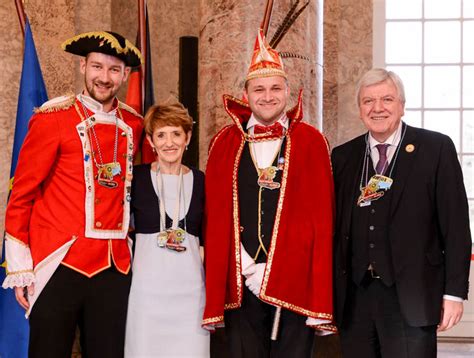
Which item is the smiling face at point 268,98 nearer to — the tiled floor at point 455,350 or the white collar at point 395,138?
the white collar at point 395,138

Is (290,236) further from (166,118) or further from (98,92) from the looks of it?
(98,92)

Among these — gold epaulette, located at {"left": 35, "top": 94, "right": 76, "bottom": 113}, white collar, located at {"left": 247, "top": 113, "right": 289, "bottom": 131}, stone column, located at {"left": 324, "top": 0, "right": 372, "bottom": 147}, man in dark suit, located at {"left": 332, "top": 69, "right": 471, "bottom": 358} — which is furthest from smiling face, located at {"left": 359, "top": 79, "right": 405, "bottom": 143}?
stone column, located at {"left": 324, "top": 0, "right": 372, "bottom": 147}

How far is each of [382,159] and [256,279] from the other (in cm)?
63

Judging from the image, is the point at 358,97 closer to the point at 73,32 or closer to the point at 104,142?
the point at 104,142

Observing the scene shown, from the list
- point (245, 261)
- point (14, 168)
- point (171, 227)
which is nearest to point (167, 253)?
point (171, 227)

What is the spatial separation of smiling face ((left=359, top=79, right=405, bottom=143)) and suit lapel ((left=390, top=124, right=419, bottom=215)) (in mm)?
71

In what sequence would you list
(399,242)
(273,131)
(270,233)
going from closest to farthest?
(399,242) → (270,233) → (273,131)

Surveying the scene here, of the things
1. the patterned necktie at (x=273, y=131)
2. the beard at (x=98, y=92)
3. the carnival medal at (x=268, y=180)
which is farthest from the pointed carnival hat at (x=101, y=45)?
the carnival medal at (x=268, y=180)

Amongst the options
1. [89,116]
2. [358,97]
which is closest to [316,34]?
[358,97]

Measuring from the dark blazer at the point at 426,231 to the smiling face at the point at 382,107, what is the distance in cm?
9

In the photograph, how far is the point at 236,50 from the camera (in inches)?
153

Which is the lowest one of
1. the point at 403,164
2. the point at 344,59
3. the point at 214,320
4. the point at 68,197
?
the point at 214,320

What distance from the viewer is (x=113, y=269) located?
2.77 metres

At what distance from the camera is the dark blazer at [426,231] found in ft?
8.45
